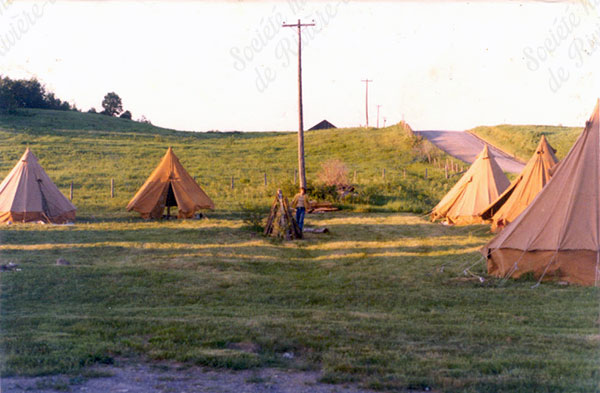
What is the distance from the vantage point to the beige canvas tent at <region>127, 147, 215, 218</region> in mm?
20891

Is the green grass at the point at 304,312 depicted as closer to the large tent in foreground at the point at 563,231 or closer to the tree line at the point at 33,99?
the large tent in foreground at the point at 563,231

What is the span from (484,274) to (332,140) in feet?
128

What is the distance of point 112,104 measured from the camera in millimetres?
69875

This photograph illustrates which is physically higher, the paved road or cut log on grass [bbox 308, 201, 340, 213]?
the paved road

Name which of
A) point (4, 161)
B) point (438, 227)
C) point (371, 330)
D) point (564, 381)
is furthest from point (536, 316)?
point (4, 161)

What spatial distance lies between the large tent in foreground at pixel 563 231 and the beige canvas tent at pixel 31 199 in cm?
1385

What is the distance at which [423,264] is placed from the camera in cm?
1193

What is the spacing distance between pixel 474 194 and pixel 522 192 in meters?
3.32

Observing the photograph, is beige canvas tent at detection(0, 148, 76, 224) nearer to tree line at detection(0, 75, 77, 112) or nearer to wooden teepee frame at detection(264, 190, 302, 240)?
wooden teepee frame at detection(264, 190, 302, 240)

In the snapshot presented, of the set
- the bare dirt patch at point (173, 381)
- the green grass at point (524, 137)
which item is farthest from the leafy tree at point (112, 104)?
the bare dirt patch at point (173, 381)

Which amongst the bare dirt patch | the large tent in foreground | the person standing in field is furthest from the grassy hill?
the bare dirt patch

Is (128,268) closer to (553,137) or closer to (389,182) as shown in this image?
(389,182)

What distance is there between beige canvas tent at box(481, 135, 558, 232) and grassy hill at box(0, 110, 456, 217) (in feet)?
23.8

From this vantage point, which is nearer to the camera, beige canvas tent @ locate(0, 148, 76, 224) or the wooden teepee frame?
the wooden teepee frame
